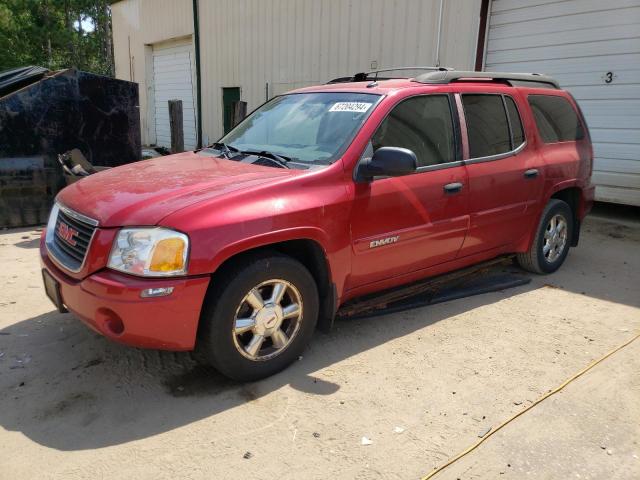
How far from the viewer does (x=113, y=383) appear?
308 cm

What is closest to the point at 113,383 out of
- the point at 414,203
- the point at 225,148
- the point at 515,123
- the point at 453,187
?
the point at 225,148

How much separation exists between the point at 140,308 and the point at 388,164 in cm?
166

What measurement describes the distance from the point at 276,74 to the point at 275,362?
35.4 feet

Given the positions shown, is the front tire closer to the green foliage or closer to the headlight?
the headlight

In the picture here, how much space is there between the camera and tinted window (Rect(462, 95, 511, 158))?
13.4ft

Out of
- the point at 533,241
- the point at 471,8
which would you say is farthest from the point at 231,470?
the point at 471,8

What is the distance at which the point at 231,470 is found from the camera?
2383 mm

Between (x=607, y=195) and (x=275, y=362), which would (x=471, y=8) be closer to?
(x=607, y=195)

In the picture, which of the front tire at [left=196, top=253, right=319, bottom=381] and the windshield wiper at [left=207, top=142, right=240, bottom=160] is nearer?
the front tire at [left=196, top=253, right=319, bottom=381]

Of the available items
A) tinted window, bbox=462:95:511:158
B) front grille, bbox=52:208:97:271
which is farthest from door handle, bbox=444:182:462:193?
front grille, bbox=52:208:97:271

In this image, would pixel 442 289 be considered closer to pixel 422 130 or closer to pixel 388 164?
pixel 422 130

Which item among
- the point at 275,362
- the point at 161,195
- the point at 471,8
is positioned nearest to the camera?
the point at 161,195

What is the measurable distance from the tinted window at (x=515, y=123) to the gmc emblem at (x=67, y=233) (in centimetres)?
351

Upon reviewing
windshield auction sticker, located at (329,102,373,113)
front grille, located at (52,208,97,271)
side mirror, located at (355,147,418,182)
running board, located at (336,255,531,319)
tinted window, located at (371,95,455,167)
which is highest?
windshield auction sticker, located at (329,102,373,113)
